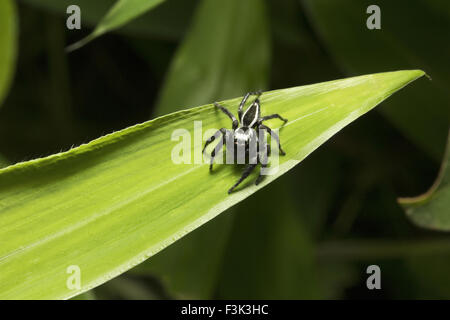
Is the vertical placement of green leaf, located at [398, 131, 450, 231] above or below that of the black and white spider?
below

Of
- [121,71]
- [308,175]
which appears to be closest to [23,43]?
[121,71]

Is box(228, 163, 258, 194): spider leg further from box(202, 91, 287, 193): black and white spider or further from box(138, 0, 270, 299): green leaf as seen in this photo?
box(138, 0, 270, 299): green leaf

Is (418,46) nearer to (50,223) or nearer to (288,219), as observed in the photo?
(288,219)

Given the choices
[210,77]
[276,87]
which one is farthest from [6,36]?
[276,87]

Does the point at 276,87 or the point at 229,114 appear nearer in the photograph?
the point at 229,114

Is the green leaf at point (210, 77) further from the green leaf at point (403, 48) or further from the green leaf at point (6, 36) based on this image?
the green leaf at point (6, 36)

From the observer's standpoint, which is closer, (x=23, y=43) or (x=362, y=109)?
(x=362, y=109)

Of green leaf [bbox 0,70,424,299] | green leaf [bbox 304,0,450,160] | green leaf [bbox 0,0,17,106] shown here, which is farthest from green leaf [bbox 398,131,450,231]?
green leaf [bbox 0,0,17,106]

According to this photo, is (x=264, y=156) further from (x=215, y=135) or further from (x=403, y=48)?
(x=403, y=48)
